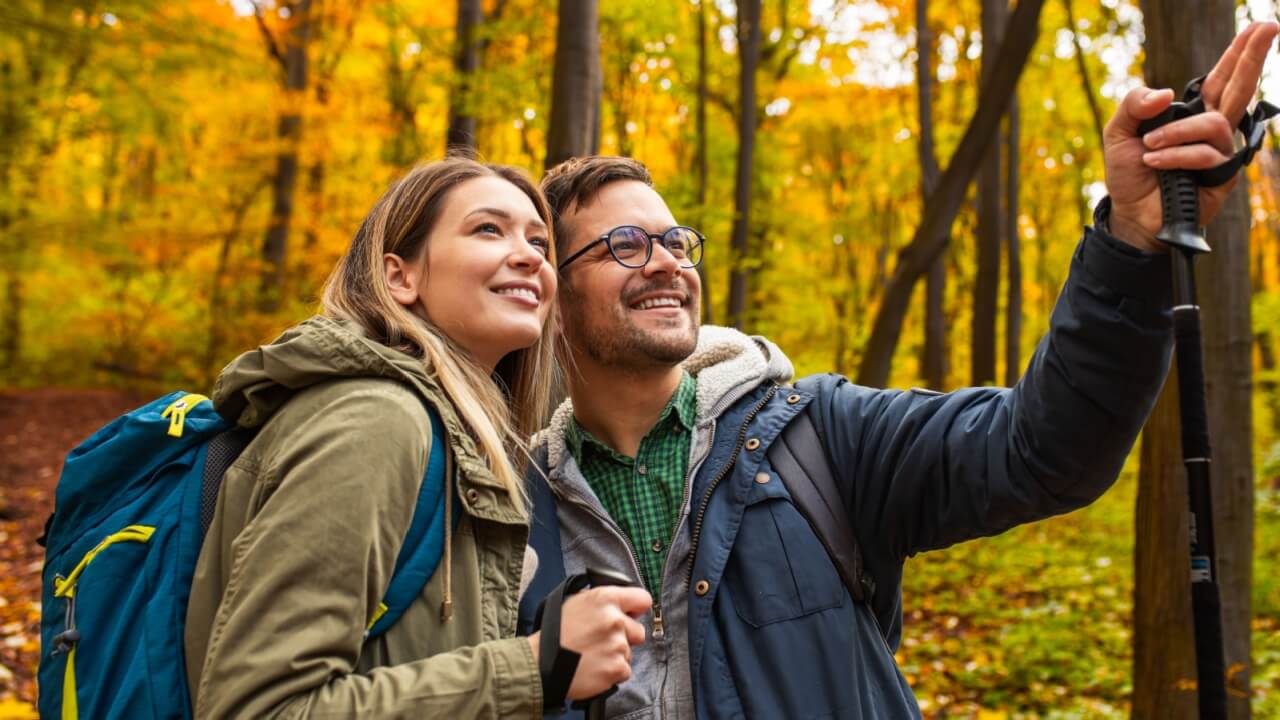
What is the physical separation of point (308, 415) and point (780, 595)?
1.08m

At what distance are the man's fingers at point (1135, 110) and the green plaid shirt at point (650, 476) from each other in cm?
122

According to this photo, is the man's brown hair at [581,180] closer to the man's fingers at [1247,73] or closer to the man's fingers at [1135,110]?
the man's fingers at [1135,110]

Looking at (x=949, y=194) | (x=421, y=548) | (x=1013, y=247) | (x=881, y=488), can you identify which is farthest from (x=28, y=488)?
(x=1013, y=247)

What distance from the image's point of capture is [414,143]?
16.7 m

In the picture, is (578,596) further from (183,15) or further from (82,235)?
(82,235)

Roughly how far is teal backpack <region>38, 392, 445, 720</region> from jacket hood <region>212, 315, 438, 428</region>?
0.07 metres

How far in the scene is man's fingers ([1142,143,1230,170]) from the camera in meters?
1.46

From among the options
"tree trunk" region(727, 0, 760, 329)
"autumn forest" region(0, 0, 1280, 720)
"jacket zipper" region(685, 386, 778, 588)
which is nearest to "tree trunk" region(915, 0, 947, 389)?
"autumn forest" region(0, 0, 1280, 720)

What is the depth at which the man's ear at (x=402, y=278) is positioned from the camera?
2133 mm

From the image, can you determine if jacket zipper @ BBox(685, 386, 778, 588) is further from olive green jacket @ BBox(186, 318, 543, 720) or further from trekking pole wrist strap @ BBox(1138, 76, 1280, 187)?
trekking pole wrist strap @ BBox(1138, 76, 1280, 187)

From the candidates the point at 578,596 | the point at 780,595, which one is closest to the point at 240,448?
the point at 578,596

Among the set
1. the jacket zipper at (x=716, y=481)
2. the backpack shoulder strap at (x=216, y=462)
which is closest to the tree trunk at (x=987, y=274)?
the jacket zipper at (x=716, y=481)

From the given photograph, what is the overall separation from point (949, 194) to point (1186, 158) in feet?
17.4

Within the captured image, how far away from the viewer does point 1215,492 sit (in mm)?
4191
